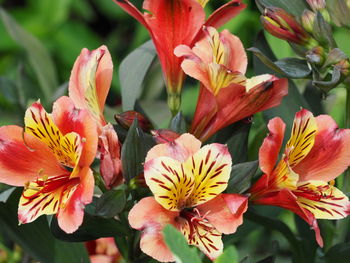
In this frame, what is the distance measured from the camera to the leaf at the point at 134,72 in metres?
0.99

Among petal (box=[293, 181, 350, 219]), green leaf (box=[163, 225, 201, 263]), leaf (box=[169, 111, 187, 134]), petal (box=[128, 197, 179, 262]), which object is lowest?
petal (box=[293, 181, 350, 219])

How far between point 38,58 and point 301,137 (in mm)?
772

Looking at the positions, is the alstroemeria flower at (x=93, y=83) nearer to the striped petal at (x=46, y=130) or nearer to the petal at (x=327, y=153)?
the striped petal at (x=46, y=130)

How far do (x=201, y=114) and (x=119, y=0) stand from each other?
6.4 inches

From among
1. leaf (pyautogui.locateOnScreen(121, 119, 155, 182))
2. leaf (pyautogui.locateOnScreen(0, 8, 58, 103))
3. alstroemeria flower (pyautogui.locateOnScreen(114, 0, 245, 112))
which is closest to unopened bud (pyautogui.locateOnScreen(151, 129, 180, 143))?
leaf (pyautogui.locateOnScreen(121, 119, 155, 182))

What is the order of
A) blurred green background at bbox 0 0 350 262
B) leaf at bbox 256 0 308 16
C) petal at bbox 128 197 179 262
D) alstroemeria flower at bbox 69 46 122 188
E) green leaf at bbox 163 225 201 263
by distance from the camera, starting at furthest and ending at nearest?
blurred green background at bbox 0 0 350 262 < leaf at bbox 256 0 308 16 < alstroemeria flower at bbox 69 46 122 188 < petal at bbox 128 197 179 262 < green leaf at bbox 163 225 201 263

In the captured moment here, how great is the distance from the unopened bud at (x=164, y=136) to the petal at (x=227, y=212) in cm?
7

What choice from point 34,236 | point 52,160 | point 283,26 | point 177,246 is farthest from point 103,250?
point 177,246

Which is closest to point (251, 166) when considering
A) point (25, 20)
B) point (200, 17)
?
point (200, 17)

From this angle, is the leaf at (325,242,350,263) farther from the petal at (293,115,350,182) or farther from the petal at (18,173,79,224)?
the petal at (18,173,79,224)

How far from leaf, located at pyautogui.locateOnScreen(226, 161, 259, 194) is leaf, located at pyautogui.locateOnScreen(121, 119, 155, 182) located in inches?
3.6

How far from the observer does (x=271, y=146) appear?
0.77 metres

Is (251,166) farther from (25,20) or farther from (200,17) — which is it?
(25,20)

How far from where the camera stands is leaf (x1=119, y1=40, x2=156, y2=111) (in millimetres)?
989
